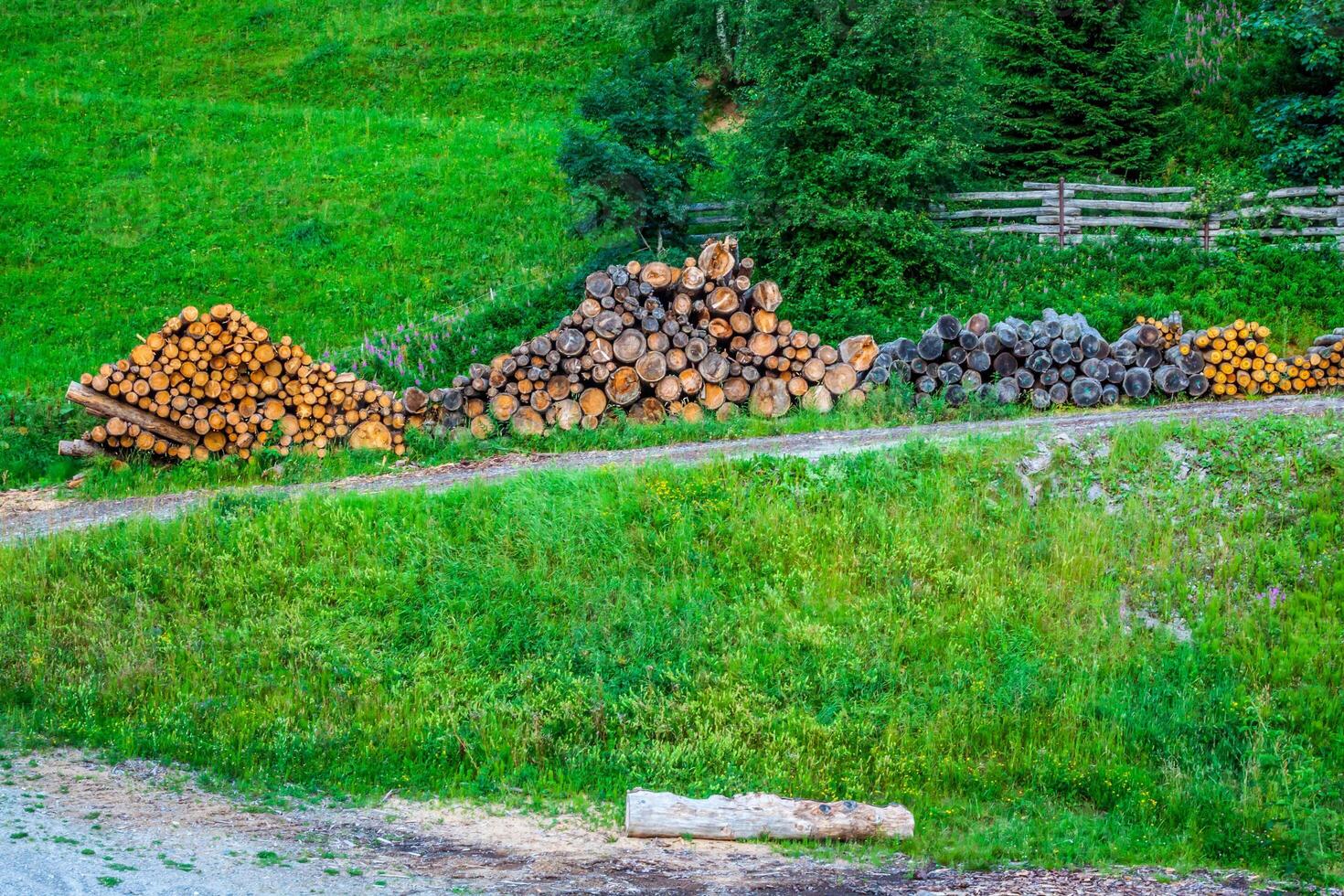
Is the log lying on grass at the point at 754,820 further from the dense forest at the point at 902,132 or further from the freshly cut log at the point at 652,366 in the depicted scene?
the dense forest at the point at 902,132

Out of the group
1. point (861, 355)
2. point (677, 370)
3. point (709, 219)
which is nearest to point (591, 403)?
point (677, 370)

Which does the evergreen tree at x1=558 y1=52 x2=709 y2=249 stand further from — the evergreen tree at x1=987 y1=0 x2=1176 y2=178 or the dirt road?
the dirt road

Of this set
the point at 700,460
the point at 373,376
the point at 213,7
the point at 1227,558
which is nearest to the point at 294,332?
the point at 373,376

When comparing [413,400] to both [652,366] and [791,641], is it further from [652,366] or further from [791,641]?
[791,641]

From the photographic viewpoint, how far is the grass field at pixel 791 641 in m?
8.34

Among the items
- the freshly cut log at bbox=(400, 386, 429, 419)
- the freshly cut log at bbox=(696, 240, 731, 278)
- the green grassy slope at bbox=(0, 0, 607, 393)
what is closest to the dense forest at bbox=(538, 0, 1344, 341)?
the freshly cut log at bbox=(696, 240, 731, 278)

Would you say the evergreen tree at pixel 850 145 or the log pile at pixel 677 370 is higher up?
the evergreen tree at pixel 850 145

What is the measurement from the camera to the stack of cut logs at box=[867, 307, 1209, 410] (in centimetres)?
1510

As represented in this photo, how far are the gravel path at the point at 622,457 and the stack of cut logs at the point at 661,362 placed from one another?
3.52 feet

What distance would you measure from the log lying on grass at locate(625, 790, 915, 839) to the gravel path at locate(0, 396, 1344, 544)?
4924 mm

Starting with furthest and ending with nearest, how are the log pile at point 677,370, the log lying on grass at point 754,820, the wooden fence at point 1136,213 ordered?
the wooden fence at point 1136,213, the log pile at point 677,370, the log lying on grass at point 754,820

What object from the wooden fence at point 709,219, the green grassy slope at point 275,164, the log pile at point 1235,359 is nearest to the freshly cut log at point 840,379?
the log pile at point 1235,359

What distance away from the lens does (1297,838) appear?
741cm

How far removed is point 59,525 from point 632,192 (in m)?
10.4
